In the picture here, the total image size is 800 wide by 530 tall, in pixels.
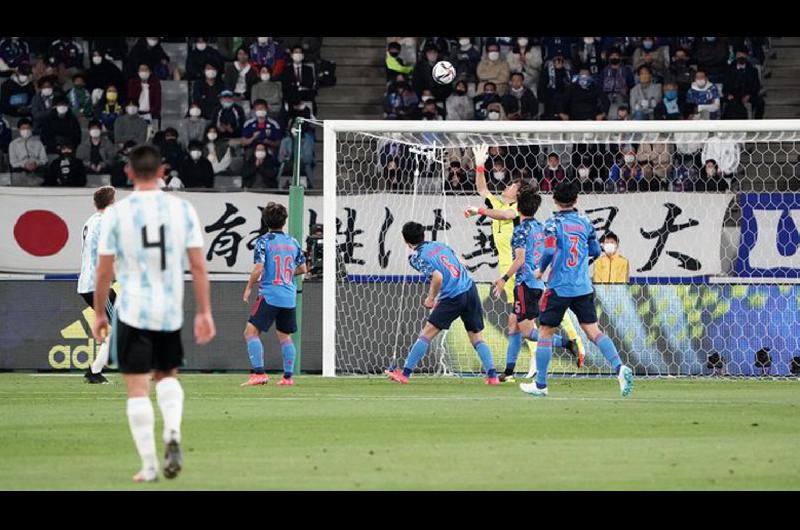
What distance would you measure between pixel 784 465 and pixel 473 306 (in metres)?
7.46

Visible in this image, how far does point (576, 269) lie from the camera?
13.4 metres

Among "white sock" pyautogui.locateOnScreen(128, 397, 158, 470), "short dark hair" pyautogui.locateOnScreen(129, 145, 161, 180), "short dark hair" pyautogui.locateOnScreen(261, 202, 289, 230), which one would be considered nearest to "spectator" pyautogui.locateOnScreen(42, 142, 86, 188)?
"short dark hair" pyautogui.locateOnScreen(261, 202, 289, 230)

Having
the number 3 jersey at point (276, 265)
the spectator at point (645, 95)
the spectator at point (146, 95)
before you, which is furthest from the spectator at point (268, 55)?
the number 3 jersey at point (276, 265)

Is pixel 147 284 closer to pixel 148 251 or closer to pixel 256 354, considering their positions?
pixel 148 251

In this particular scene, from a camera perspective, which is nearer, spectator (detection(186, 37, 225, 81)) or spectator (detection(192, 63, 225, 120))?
spectator (detection(192, 63, 225, 120))

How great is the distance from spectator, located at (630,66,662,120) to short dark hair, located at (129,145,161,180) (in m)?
16.9

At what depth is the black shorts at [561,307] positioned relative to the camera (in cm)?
1336

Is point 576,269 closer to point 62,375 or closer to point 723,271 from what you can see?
point 723,271

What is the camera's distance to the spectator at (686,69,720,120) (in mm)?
23797

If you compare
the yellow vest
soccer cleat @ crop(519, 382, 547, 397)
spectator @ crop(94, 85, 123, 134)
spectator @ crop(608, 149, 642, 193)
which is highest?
spectator @ crop(94, 85, 123, 134)

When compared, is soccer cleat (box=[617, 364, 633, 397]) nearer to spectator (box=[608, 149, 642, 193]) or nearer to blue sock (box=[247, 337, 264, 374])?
blue sock (box=[247, 337, 264, 374])
